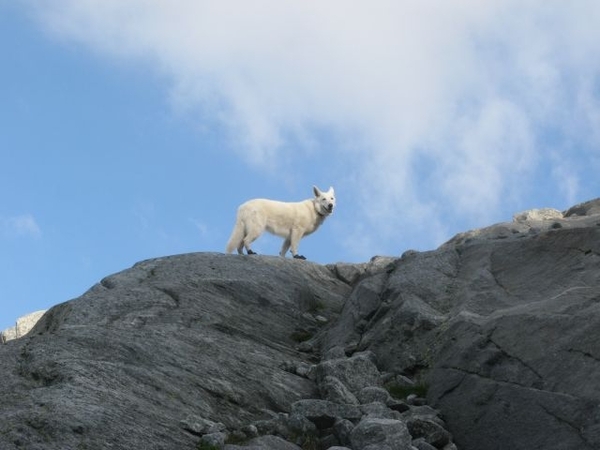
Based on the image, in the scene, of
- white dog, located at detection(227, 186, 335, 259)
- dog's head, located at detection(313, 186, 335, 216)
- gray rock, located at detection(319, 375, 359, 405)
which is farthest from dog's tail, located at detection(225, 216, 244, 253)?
gray rock, located at detection(319, 375, 359, 405)

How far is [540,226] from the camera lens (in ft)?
85.0

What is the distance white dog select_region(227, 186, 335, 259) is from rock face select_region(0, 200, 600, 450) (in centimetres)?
841

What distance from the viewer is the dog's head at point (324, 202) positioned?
36.9m

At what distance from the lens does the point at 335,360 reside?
18.0 meters

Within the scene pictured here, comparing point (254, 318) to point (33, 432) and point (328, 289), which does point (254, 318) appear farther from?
point (33, 432)

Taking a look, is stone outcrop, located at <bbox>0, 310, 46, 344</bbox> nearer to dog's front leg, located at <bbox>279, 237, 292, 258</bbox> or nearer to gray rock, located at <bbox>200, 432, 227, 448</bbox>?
dog's front leg, located at <bbox>279, 237, 292, 258</bbox>

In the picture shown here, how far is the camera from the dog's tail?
105ft

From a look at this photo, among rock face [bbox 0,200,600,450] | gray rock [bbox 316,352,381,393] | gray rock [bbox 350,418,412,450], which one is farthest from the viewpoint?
gray rock [bbox 316,352,381,393]

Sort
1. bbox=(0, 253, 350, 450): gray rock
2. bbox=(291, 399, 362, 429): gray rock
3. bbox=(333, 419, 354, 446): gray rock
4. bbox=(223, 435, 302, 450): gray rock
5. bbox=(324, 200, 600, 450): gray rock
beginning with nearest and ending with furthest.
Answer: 1. bbox=(0, 253, 350, 450): gray rock
2. bbox=(223, 435, 302, 450): gray rock
3. bbox=(333, 419, 354, 446): gray rock
4. bbox=(324, 200, 600, 450): gray rock
5. bbox=(291, 399, 362, 429): gray rock

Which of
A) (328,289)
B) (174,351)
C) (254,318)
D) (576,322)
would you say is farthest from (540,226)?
(174,351)

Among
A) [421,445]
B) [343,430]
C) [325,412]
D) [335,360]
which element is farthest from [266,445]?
[335,360]

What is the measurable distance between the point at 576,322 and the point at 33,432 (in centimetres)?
856

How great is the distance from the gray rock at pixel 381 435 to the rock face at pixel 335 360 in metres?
0.03

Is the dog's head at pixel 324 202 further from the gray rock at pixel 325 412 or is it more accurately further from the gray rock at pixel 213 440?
the gray rock at pixel 213 440
